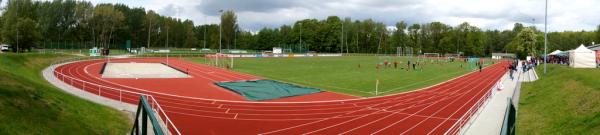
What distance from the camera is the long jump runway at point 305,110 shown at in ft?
67.9

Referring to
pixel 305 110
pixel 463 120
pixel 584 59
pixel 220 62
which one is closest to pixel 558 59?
pixel 584 59

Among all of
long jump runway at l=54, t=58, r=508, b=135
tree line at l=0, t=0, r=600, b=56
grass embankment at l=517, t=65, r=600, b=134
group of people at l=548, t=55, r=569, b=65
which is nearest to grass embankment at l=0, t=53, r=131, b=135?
long jump runway at l=54, t=58, r=508, b=135

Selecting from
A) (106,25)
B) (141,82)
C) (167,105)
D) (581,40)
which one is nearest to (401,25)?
(581,40)

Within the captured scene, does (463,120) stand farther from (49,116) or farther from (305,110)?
(49,116)

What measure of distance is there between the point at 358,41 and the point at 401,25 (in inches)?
609

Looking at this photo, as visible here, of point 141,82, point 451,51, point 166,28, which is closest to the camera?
point 141,82

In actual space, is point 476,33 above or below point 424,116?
above

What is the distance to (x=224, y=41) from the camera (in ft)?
454

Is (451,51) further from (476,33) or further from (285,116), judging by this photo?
(285,116)

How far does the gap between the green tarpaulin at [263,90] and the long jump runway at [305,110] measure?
89cm

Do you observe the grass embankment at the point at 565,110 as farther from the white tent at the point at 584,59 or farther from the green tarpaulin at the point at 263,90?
the green tarpaulin at the point at 263,90

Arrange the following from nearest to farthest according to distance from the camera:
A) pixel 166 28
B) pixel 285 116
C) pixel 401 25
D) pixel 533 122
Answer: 1. pixel 533 122
2. pixel 285 116
3. pixel 166 28
4. pixel 401 25

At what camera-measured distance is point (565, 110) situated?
20016 millimetres

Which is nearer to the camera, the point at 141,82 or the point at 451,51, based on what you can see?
the point at 141,82
